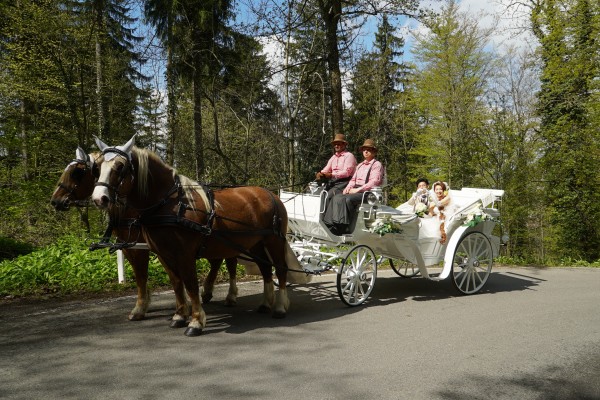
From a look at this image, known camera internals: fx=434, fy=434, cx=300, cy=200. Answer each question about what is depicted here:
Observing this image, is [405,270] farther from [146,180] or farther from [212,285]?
[146,180]

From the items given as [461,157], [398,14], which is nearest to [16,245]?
[398,14]

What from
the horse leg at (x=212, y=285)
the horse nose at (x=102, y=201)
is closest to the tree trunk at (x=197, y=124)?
the horse leg at (x=212, y=285)

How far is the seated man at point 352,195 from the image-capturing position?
5.78 metres

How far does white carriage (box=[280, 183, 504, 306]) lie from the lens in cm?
591

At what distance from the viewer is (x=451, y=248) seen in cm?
654

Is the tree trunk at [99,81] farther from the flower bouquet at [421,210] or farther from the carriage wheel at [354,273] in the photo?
the flower bouquet at [421,210]

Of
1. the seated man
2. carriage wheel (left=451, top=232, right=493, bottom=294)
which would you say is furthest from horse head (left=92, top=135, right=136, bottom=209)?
carriage wheel (left=451, top=232, right=493, bottom=294)

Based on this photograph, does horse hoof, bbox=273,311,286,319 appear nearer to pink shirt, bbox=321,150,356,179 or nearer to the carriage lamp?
the carriage lamp

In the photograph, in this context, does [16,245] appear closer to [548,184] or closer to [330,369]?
[330,369]

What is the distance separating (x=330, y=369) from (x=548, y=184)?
15824mm

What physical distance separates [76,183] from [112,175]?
2.81ft

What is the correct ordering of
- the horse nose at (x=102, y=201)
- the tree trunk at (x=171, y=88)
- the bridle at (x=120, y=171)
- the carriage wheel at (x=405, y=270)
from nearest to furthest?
1. the horse nose at (x=102, y=201)
2. the bridle at (x=120, y=171)
3. the carriage wheel at (x=405, y=270)
4. the tree trunk at (x=171, y=88)

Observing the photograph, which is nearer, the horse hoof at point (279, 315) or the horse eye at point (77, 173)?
the horse eye at point (77, 173)

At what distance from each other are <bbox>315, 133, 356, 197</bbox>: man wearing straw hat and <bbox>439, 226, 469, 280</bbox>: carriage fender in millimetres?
1871
